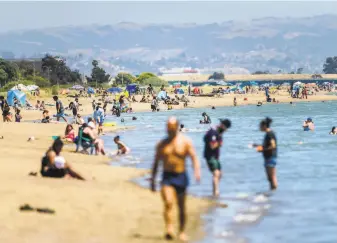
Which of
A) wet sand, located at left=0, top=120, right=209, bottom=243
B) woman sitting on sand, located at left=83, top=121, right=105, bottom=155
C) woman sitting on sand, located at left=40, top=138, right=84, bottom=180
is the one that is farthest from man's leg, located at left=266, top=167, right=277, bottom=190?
woman sitting on sand, located at left=83, top=121, right=105, bottom=155

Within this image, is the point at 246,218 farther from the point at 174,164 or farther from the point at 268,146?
the point at 174,164

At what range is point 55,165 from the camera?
15523 millimetres

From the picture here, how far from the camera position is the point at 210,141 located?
1455 cm

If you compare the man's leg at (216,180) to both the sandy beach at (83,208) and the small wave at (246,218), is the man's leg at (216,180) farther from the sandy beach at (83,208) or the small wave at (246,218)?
the small wave at (246,218)

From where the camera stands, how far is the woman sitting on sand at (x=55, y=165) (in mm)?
15422

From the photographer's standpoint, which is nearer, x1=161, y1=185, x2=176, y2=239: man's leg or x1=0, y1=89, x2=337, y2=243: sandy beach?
x1=161, y1=185, x2=176, y2=239: man's leg

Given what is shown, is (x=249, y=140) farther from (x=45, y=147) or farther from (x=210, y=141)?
(x=210, y=141)

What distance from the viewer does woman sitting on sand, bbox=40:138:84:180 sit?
15.4m

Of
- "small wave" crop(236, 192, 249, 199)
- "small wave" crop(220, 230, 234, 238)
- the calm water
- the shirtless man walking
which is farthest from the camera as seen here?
"small wave" crop(236, 192, 249, 199)

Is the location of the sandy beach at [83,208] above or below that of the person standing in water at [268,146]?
below

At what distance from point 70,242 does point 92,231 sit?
83 centimetres

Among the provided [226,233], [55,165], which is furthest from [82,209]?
[55,165]

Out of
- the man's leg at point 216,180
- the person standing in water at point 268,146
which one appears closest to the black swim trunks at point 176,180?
the man's leg at point 216,180

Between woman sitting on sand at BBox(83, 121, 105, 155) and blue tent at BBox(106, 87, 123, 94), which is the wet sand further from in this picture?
blue tent at BBox(106, 87, 123, 94)
